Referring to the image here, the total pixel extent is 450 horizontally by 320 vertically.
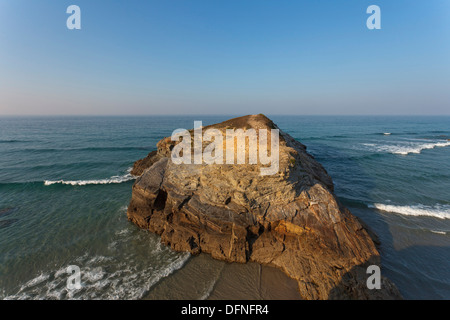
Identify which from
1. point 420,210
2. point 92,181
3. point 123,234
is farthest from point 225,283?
point 92,181

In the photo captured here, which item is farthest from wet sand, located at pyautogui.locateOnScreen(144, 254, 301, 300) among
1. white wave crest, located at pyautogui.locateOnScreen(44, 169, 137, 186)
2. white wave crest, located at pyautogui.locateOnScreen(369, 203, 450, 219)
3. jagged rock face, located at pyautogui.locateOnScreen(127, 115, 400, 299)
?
white wave crest, located at pyautogui.locateOnScreen(44, 169, 137, 186)

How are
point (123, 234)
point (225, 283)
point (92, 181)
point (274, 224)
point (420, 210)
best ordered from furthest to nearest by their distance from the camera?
1. point (92, 181)
2. point (420, 210)
3. point (123, 234)
4. point (274, 224)
5. point (225, 283)

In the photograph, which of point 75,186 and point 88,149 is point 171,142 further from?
point 88,149

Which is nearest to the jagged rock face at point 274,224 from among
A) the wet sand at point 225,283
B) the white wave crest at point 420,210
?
the wet sand at point 225,283

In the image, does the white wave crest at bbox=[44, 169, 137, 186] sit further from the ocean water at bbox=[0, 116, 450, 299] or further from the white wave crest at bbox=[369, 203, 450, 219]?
the white wave crest at bbox=[369, 203, 450, 219]

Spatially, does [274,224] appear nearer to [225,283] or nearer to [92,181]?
[225,283]

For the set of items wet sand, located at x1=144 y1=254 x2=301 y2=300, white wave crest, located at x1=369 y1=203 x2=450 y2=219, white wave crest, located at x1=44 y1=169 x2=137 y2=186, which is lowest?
wet sand, located at x1=144 y1=254 x2=301 y2=300

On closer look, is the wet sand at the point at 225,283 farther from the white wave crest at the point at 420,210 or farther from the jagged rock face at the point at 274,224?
the white wave crest at the point at 420,210
